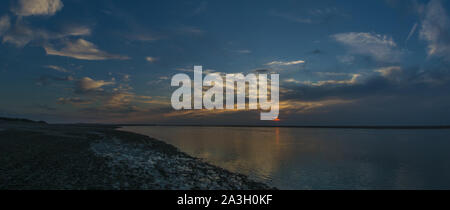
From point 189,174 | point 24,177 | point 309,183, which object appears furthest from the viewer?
point 309,183

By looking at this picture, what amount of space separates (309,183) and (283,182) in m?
2.05

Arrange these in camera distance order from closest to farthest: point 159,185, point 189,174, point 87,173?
point 159,185, point 87,173, point 189,174

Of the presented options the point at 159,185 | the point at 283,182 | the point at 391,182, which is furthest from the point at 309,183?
the point at 159,185

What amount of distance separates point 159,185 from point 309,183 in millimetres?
11670

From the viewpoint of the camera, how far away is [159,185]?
40.6 ft

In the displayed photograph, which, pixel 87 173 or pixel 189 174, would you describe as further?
pixel 189 174
